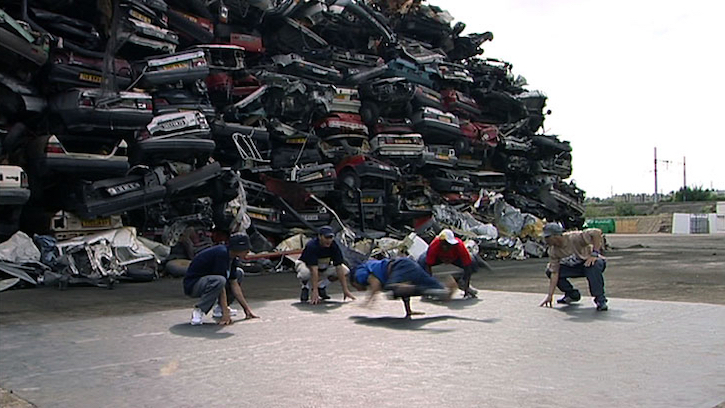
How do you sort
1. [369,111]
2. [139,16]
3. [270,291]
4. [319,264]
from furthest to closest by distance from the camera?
[369,111]
[139,16]
[270,291]
[319,264]

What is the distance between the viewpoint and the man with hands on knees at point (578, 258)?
8648 millimetres

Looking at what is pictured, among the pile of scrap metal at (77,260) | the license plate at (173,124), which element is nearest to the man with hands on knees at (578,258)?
the pile of scrap metal at (77,260)

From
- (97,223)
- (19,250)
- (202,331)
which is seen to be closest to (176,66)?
(97,223)

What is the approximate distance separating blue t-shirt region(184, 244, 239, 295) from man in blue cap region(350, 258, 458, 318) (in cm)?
165

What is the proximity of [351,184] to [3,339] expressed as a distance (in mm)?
14879

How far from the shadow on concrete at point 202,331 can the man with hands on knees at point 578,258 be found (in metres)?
4.22

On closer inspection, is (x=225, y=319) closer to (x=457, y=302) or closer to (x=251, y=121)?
(x=457, y=302)

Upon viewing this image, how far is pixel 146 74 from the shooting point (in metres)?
16.8

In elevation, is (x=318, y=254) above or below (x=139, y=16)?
below

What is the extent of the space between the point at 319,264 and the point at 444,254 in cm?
180

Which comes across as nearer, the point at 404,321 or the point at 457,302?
the point at 404,321

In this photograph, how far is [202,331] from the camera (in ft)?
24.5

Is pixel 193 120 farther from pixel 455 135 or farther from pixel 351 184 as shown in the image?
pixel 455 135

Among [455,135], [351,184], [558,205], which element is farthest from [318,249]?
[558,205]
